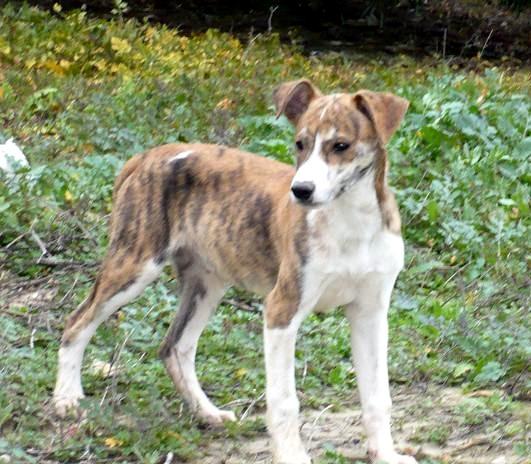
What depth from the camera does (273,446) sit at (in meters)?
6.35

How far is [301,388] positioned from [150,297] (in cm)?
137

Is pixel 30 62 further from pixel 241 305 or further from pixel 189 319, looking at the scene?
pixel 189 319

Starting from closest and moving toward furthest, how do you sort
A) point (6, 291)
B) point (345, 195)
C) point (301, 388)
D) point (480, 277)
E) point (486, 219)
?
point (345, 195)
point (301, 388)
point (6, 291)
point (480, 277)
point (486, 219)

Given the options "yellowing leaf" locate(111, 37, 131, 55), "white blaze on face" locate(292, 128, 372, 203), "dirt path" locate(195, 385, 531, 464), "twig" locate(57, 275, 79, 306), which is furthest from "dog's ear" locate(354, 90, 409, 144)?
"yellowing leaf" locate(111, 37, 131, 55)

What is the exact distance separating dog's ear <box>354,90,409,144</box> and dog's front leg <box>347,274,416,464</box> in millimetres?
706

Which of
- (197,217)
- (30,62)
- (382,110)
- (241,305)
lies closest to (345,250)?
(382,110)

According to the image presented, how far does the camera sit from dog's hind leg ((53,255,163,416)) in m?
7.07

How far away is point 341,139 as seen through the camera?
613cm

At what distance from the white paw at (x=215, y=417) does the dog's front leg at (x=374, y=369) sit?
30.3 inches

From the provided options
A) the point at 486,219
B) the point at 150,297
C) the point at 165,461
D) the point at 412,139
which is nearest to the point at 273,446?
the point at 165,461

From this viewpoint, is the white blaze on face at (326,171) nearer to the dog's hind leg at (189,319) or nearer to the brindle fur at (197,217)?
the brindle fur at (197,217)

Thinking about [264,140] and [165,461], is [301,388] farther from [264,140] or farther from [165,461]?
[264,140]

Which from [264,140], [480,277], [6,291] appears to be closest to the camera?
[6,291]

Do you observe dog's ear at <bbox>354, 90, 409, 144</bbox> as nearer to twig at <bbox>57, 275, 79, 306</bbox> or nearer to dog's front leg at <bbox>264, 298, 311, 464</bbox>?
dog's front leg at <bbox>264, 298, 311, 464</bbox>
